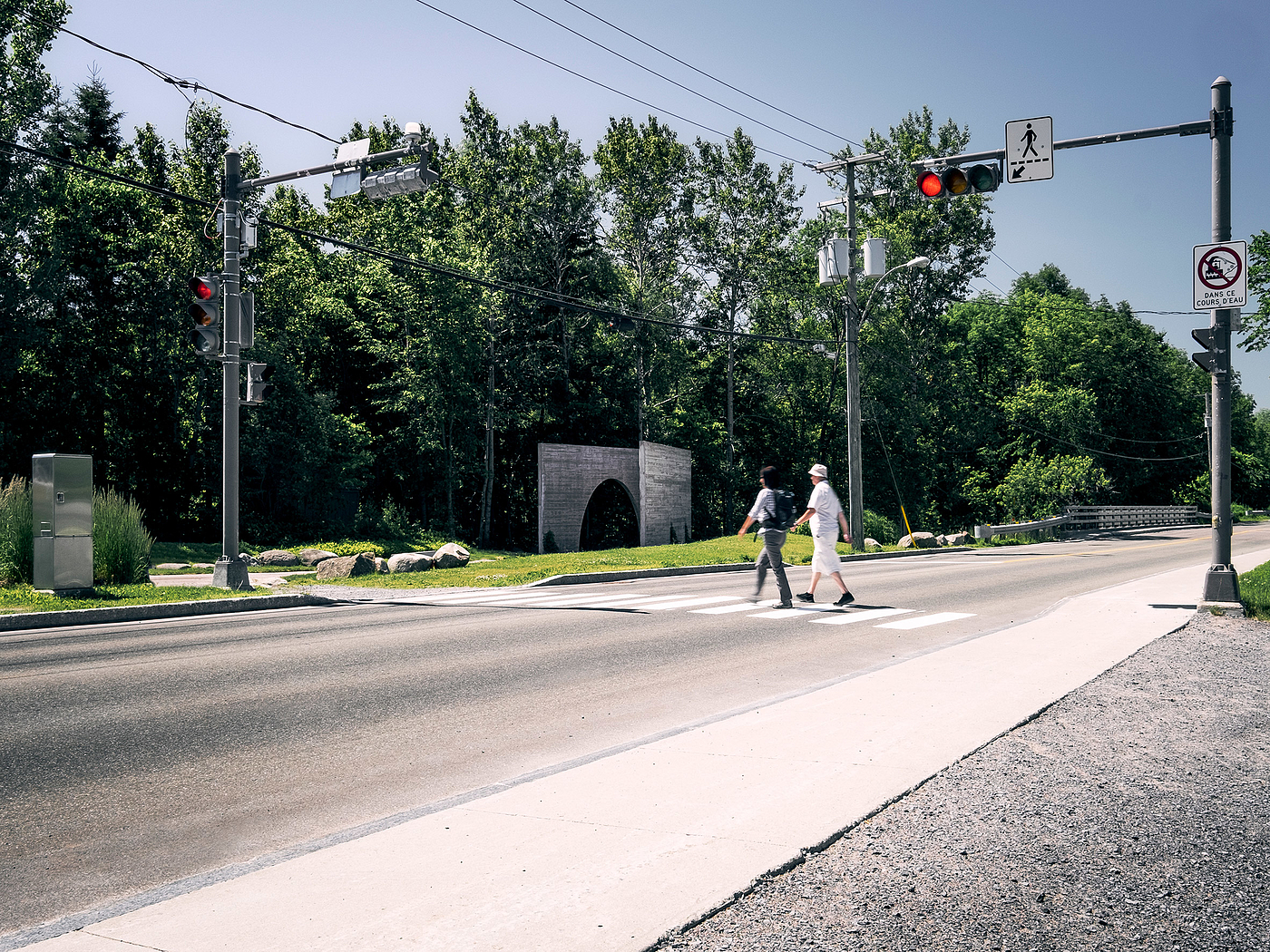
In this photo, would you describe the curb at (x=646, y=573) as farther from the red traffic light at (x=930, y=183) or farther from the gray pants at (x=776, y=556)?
the red traffic light at (x=930, y=183)

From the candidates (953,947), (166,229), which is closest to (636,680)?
(953,947)

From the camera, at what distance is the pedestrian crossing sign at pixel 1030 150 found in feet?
45.8

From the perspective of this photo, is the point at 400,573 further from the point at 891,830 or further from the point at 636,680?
A: the point at 891,830

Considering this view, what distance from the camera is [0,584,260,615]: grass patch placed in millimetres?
13781

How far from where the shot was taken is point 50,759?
20.1 feet

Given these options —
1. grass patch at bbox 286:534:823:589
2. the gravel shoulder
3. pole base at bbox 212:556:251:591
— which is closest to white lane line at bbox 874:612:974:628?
the gravel shoulder

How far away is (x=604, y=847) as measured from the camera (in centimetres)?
436

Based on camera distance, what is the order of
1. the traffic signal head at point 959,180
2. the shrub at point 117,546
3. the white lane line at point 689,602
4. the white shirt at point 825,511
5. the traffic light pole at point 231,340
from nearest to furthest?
the traffic signal head at point 959,180, the white shirt at point 825,511, the white lane line at point 689,602, the shrub at point 117,546, the traffic light pole at point 231,340

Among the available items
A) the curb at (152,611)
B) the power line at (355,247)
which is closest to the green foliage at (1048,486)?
the power line at (355,247)

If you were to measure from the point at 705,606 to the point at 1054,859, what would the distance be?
430 inches

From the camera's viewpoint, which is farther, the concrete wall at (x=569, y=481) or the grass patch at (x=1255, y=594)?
the concrete wall at (x=569, y=481)

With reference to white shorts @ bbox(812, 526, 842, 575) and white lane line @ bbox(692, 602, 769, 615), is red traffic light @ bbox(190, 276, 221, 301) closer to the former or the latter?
white lane line @ bbox(692, 602, 769, 615)

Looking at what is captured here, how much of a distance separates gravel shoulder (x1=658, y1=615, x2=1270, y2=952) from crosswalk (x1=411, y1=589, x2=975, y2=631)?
6332 millimetres

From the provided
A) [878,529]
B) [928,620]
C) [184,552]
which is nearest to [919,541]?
[878,529]
